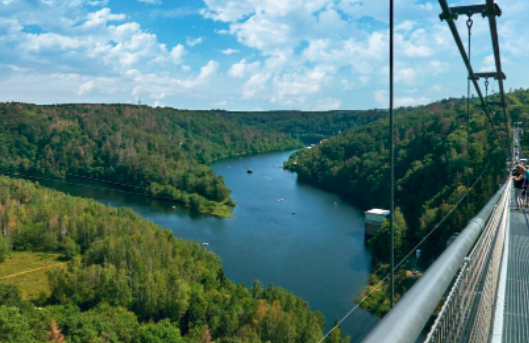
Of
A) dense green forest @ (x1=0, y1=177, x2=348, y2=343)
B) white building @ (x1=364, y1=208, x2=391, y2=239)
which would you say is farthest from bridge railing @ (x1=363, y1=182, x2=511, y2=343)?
white building @ (x1=364, y1=208, x2=391, y2=239)

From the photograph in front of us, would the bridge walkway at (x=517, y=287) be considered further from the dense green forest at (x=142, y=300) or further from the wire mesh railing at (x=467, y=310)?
the dense green forest at (x=142, y=300)

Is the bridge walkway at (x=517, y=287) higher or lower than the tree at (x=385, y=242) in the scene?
higher

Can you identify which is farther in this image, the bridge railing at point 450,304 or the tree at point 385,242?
the tree at point 385,242

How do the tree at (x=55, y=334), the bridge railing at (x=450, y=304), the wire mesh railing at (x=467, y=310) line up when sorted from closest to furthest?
1. the bridge railing at (x=450, y=304)
2. the wire mesh railing at (x=467, y=310)
3. the tree at (x=55, y=334)

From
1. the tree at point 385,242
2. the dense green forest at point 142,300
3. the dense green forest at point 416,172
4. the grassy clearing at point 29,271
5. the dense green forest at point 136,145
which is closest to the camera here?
the dense green forest at point 142,300

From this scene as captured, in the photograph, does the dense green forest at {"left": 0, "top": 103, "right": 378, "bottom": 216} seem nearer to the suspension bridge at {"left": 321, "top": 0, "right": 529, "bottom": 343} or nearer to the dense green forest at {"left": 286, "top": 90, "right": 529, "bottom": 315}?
the dense green forest at {"left": 286, "top": 90, "right": 529, "bottom": 315}

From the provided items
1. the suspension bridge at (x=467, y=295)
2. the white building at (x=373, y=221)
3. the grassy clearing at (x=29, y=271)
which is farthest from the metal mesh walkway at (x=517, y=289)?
the white building at (x=373, y=221)

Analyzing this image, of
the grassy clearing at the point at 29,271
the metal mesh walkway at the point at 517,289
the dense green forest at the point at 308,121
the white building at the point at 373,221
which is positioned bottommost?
the grassy clearing at the point at 29,271

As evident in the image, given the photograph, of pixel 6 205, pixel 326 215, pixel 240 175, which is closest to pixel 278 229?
pixel 326 215

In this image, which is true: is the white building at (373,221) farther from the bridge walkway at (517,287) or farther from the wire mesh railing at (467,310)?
the wire mesh railing at (467,310)
